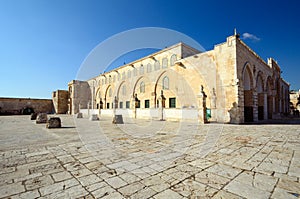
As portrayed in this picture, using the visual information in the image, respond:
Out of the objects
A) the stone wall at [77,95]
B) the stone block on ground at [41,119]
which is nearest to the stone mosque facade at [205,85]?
the stone wall at [77,95]

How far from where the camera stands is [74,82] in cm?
3406

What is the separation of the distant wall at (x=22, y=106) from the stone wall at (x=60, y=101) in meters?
1.96

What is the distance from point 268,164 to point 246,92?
44.3 feet

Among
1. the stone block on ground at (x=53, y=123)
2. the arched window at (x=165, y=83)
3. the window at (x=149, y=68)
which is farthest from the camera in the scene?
the window at (x=149, y=68)

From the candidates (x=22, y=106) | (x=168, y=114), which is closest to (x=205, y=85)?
(x=168, y=114)

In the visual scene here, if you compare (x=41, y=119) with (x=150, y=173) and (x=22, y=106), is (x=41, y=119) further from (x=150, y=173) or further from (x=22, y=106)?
(x=22, y=106)

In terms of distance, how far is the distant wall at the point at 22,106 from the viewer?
28.9m

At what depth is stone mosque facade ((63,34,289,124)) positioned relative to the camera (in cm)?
1227

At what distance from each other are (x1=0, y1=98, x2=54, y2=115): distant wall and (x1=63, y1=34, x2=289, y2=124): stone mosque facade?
46.6 feet

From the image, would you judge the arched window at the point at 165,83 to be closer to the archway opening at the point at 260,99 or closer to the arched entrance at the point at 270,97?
the archway opening at the point at 260,99

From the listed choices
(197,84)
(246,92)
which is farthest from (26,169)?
(246,92)

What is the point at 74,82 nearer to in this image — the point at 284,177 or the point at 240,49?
the point at 240,49

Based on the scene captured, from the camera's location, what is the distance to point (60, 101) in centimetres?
3462

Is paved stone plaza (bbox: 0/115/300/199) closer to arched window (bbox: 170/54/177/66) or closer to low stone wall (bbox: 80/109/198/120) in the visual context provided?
low stone wall (bbox: 80/109/198/120)
